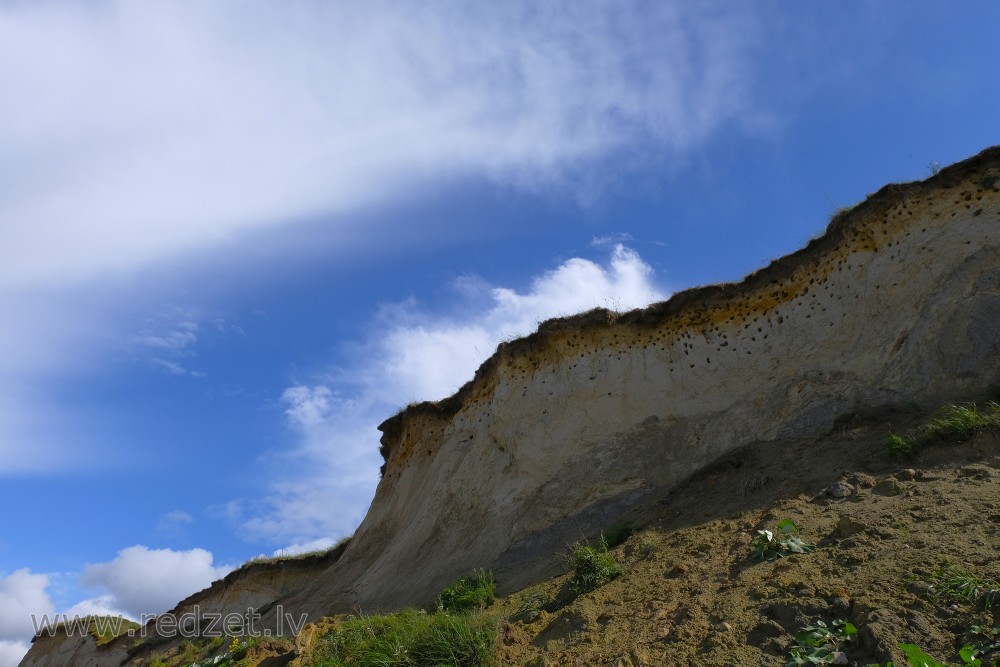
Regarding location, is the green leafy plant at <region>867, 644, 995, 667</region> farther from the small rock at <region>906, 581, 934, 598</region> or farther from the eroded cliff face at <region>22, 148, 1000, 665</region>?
the eroded cliff face at <region>22, 148, 1000, 665</region>

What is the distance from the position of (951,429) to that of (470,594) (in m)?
6.57

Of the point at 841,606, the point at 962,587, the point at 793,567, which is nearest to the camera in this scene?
the point at 962,587

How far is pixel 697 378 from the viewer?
42.5ft

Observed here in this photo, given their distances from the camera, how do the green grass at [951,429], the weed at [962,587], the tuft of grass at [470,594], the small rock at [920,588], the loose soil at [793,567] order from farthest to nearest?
the tuft of grass at [470,594], the green grass at [951,429], the loose soil at [793,567], the small rock at [920,588], the weed at [962,587]

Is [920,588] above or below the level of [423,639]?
below

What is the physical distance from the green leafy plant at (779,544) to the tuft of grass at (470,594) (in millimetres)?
4003

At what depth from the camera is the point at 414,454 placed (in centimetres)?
1806

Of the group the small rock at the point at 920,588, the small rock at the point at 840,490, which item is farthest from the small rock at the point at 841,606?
the small rock at the point at 840,490

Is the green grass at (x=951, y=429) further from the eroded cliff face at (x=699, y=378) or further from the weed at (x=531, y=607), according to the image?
the weed at (x=531, y=607)

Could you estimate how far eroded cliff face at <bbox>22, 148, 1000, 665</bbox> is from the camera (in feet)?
34.8

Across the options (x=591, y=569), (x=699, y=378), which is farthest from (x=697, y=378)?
(x=591, y=569)

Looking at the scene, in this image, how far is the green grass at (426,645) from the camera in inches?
311

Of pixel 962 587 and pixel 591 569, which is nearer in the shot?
pixel 962 587

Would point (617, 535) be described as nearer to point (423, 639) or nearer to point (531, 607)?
point (531, 607)
